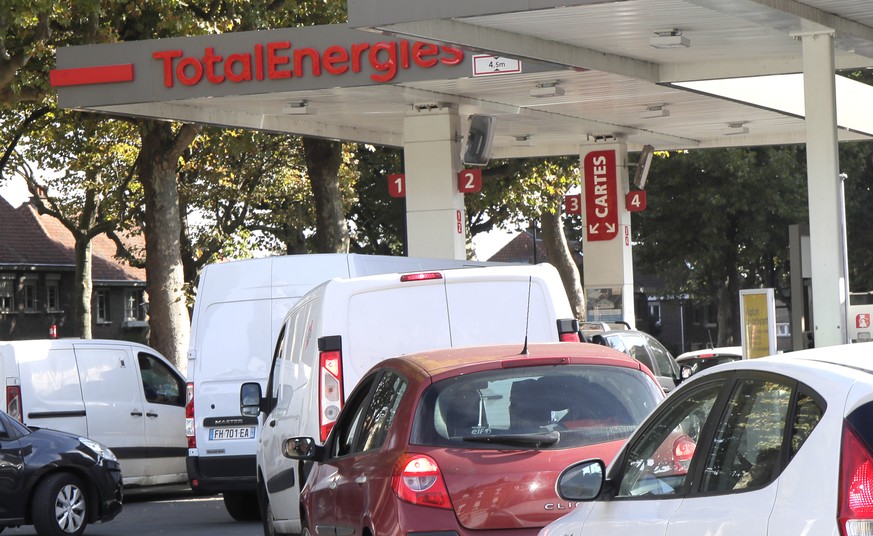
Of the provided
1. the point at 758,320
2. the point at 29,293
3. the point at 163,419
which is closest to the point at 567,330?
the point at 758,320

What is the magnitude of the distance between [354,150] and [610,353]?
32.0 meters

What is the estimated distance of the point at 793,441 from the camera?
4.17 metres

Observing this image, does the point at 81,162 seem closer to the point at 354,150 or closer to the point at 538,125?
the point at 354,150

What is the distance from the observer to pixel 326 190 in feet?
91.9

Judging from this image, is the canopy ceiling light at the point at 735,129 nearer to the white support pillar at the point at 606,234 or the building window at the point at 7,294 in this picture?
the white support pillar at the point at 606,234

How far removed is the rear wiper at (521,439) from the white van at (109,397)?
11.1m

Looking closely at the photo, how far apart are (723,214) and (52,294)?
34638mm

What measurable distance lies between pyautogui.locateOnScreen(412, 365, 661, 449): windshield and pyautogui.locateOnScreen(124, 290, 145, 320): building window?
221 feet

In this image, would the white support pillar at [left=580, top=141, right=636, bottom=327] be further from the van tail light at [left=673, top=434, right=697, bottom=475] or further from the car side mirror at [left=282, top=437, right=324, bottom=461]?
the van tail light at [left=673, top=434, right=697, bottom=475]

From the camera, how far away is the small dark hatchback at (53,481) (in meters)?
13.7

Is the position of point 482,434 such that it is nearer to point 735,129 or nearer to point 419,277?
point 419,277

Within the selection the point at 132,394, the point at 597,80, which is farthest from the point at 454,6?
the point at 132,394

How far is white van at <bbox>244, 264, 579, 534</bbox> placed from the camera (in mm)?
9531

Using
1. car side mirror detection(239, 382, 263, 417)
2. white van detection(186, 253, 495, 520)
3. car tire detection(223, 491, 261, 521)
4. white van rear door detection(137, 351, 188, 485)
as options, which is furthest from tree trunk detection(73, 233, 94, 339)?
car side mirror detection(239, 382, 263, 417)
